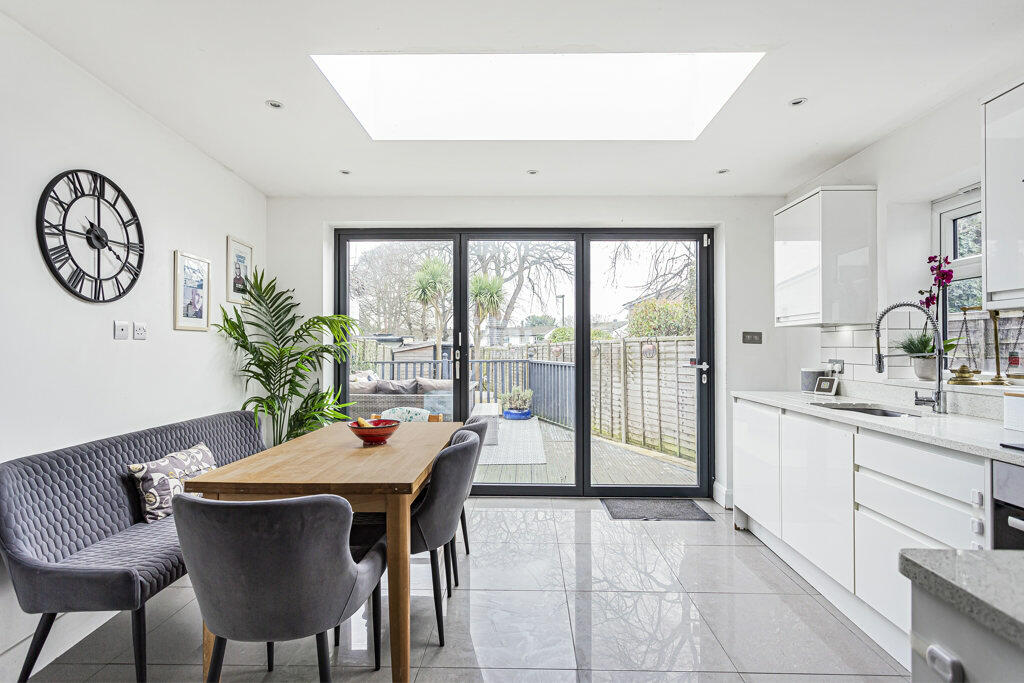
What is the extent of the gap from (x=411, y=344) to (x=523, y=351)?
934 millimetres

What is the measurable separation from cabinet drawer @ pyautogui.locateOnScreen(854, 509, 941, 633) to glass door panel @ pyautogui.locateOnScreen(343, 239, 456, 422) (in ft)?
9.60

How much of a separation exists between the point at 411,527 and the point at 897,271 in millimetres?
2947

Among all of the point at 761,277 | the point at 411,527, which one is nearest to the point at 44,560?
the point at 411,527

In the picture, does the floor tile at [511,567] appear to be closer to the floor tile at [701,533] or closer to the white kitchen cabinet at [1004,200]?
the floor tile at [701,533]

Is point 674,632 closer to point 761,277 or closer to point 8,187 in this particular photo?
point 761,277

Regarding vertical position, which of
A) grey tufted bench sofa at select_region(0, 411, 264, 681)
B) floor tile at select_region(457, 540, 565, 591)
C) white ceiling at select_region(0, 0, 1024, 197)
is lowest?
floor tile at select_region(457, 540, 565, 591)

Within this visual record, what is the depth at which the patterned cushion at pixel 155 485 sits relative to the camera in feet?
7.88

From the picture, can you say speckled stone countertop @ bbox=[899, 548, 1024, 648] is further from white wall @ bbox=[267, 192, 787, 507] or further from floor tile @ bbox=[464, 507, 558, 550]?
white wall @ bbox=[267, 192, 787, 507]

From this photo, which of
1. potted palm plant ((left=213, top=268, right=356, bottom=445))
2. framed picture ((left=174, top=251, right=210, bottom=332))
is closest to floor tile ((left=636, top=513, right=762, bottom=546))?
potted palm plant ((left=213, top=268, right=356, bottom=445))

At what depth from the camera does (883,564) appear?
2.08 metres

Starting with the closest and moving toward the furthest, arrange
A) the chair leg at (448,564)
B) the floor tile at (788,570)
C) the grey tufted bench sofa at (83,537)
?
the grey tufted bench sofa at (83,537) < the chair leg at (448,564) < the floor tile at (788,570)

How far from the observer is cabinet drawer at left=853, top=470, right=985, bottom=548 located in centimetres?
172

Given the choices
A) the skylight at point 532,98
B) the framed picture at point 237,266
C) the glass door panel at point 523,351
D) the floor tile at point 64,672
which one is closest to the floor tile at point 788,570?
the glass door panel at point 523,351

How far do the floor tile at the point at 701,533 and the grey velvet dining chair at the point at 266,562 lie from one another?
2.37 m
